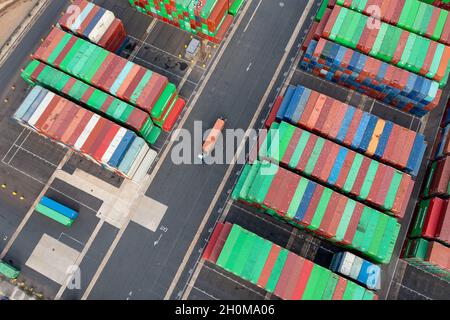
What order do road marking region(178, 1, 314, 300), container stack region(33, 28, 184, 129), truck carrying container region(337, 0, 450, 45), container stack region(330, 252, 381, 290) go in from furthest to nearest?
truck carrying container region(337, 0, 450, 45) → container stack region(33, 28, 184, 129) → road marking region(178, 1, 314, 300) → container stack region(330, 252, 381, 290)

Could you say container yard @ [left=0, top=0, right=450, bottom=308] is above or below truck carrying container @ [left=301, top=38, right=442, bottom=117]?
below

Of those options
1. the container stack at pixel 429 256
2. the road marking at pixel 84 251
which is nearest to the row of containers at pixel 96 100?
the road marking at pixel 84 251

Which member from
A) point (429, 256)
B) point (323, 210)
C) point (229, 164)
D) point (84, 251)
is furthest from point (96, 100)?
point (429, 256)

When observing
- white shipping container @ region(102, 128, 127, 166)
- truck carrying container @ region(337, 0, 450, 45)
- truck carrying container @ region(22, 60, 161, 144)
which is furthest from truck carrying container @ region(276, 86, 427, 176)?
white shipping container @ region(102, 128, 127, 166)

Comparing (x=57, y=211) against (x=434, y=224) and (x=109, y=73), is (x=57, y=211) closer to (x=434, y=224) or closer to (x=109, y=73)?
(x=109, y=73)

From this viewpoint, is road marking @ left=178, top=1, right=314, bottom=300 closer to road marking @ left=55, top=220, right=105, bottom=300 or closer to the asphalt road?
the asphalt road
